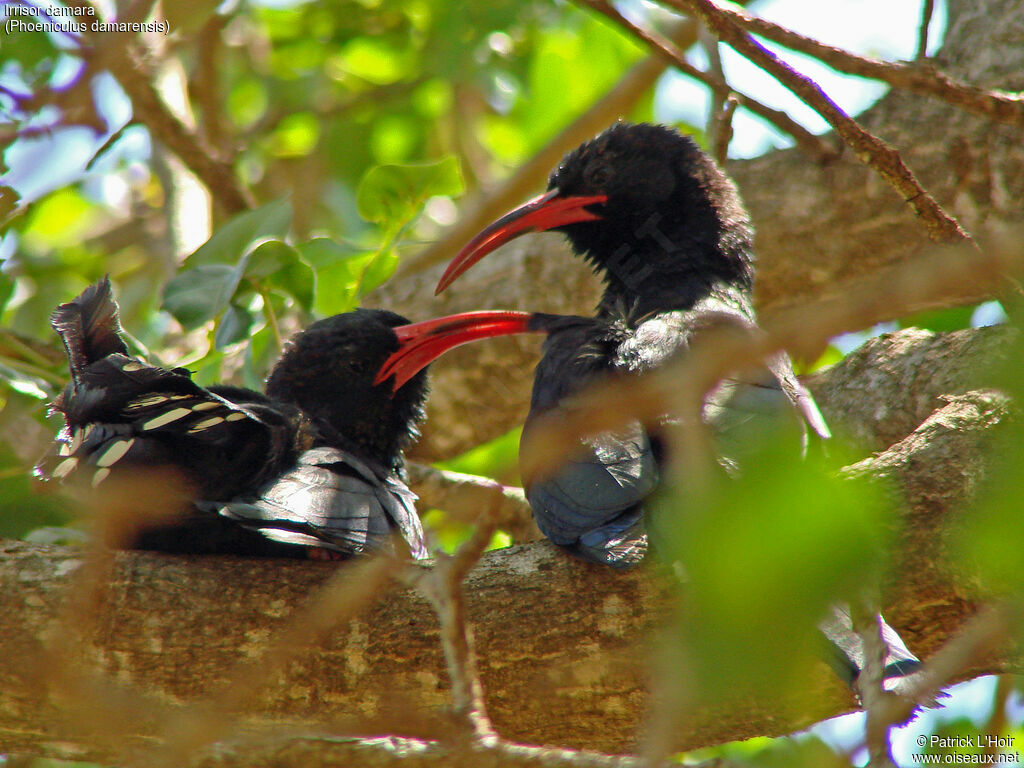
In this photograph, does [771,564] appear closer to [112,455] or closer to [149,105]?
[112,455]

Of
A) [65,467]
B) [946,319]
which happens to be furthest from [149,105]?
[946,319]

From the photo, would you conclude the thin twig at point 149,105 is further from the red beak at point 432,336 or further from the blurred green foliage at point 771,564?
the blurred green foliage at point 771,564

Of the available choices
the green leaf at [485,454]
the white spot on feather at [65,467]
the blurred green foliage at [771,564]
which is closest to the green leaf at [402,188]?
the green leaf at [485,454]

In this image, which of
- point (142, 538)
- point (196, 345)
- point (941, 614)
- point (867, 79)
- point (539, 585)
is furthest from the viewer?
point (196, 345)

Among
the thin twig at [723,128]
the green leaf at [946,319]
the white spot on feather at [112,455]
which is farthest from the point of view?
the green leaf at [946,319]

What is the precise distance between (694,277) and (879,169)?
98 centimetres

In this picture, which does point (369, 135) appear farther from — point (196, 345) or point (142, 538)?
point (142, 538)

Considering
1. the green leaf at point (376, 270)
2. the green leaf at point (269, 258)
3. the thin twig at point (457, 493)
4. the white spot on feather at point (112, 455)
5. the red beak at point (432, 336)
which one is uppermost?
the green leaf at point (376, 270)

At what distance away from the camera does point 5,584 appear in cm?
256

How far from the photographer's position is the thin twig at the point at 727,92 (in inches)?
145

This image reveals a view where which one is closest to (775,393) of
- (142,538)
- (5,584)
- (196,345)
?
(142,538)

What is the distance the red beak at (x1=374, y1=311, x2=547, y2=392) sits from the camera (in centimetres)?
363

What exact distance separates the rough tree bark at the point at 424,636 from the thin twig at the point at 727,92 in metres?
1.75

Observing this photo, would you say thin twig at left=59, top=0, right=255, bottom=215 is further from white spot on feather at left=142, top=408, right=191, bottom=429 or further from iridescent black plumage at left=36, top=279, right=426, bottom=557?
white spot on feather at left=142, top=408, right=191, bottom=429
